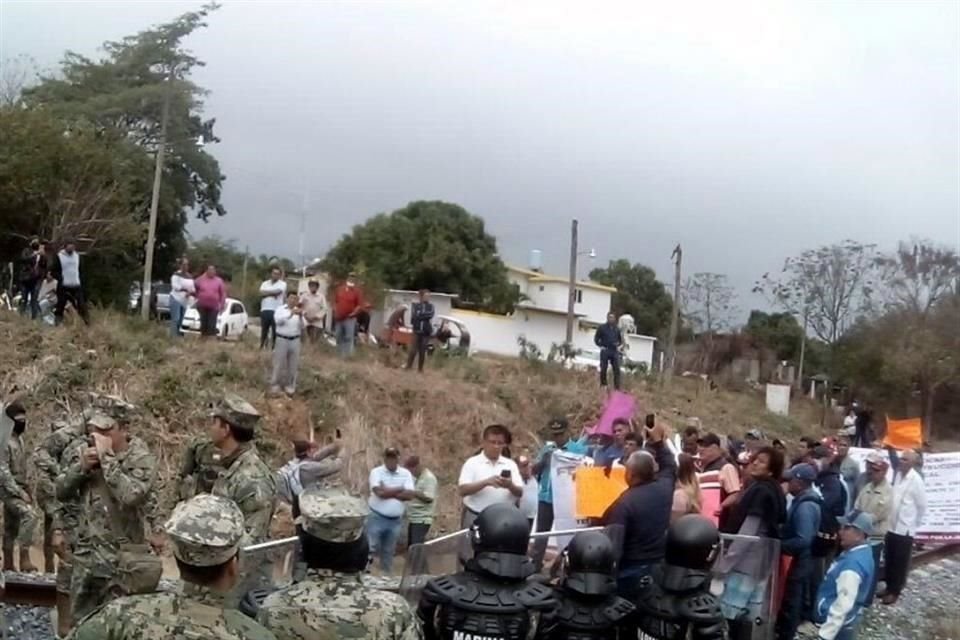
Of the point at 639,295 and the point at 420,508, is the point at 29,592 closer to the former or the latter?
the point at 420,508

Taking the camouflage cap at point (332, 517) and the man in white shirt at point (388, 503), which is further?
the man in white shirt at point (388, 503)

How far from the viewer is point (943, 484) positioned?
57.5 feet

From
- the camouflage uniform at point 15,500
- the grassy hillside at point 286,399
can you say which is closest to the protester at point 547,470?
the camouflage uniform at point 15,500

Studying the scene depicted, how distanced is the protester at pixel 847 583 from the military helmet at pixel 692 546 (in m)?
3.13

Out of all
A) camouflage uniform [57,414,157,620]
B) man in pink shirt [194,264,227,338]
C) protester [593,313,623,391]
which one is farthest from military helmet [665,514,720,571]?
protester [593,313,623,391]

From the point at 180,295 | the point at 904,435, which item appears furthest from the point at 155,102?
the point at 904,435

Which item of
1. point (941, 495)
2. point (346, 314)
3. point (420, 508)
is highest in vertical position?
point (346, 314)

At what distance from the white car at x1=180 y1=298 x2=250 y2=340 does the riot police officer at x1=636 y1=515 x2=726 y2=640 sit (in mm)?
17942

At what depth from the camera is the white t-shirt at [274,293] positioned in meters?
20.8

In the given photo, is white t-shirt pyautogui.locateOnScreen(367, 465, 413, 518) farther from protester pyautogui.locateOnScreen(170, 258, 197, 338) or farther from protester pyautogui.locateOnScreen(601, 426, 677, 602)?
protester pyautogui.locateOnScreen(170, 258, 197, 338)

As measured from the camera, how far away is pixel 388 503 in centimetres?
1275

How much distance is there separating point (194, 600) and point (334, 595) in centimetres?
61

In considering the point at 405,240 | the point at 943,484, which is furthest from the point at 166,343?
the point at 405,240

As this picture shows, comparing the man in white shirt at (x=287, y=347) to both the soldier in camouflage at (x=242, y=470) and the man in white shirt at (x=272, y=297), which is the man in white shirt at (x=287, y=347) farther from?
the soldier in camouflage at (x=242, y=470)
